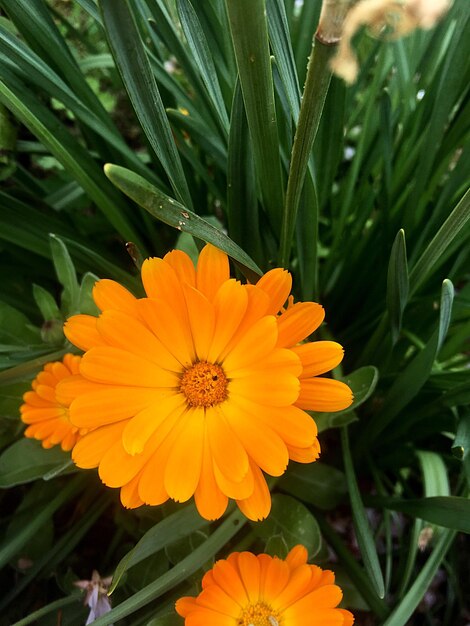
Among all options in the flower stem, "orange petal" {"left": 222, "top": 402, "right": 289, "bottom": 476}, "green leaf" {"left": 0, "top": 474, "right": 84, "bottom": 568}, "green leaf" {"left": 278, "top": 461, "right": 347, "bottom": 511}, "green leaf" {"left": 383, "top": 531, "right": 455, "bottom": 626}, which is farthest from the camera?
"green leaf" {"left": 278, "top": 461, "right": 347, "bottom": 511}

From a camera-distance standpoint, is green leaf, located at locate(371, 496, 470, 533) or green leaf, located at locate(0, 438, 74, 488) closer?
green leaf, located at locate(371, 496, 470, 533)

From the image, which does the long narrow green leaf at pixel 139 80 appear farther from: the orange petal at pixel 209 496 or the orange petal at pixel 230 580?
the orange petal at pixel 230 580

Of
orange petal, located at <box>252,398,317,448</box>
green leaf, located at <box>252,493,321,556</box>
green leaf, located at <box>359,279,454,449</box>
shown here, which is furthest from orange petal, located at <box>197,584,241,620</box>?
green leaf, located at <box>359,279,454,449</box>

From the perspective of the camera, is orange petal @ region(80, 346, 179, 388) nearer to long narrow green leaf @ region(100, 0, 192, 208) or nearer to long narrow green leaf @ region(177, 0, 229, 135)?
long narrow green leaf @ region(100, 0, 192, 208)

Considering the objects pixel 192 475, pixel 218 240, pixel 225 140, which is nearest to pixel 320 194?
pixel 225 140

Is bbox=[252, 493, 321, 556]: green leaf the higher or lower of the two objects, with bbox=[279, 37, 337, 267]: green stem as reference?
lower

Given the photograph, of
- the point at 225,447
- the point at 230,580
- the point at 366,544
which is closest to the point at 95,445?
the point at 225,447

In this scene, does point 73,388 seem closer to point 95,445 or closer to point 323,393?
point 95,445
